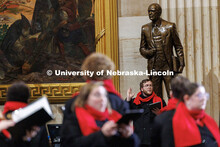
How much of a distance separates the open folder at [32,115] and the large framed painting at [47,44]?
19.6ft

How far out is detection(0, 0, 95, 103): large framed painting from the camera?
987 cm

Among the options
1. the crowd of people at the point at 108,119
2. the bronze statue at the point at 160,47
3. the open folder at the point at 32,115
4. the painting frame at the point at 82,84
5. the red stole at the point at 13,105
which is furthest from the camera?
the painting frame at the point at 82,84

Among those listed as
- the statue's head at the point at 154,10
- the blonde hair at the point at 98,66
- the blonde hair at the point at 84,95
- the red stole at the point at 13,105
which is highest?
the statue's head at the point at 154,10

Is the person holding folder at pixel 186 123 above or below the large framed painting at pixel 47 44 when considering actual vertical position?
below

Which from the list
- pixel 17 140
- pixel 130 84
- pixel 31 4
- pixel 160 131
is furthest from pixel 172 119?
pixel 31 4

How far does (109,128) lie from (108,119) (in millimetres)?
334

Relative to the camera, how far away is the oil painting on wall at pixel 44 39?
988cm

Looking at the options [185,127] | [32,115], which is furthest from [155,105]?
[32,115]

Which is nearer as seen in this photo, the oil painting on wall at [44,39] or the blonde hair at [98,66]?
the blonde hair at [98,66]

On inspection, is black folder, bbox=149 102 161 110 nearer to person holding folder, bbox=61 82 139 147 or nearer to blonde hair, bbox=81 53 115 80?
blonde hair, bbox=81 53 115 80

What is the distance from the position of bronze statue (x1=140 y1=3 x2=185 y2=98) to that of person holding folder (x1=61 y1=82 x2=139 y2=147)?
4613 mm

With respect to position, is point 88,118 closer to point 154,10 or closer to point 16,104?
point 16,104

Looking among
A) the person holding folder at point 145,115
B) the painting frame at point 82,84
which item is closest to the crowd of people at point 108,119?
the person holding folder at point 145,115

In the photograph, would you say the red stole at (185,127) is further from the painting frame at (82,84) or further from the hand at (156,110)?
the painting frame at (82,84)
